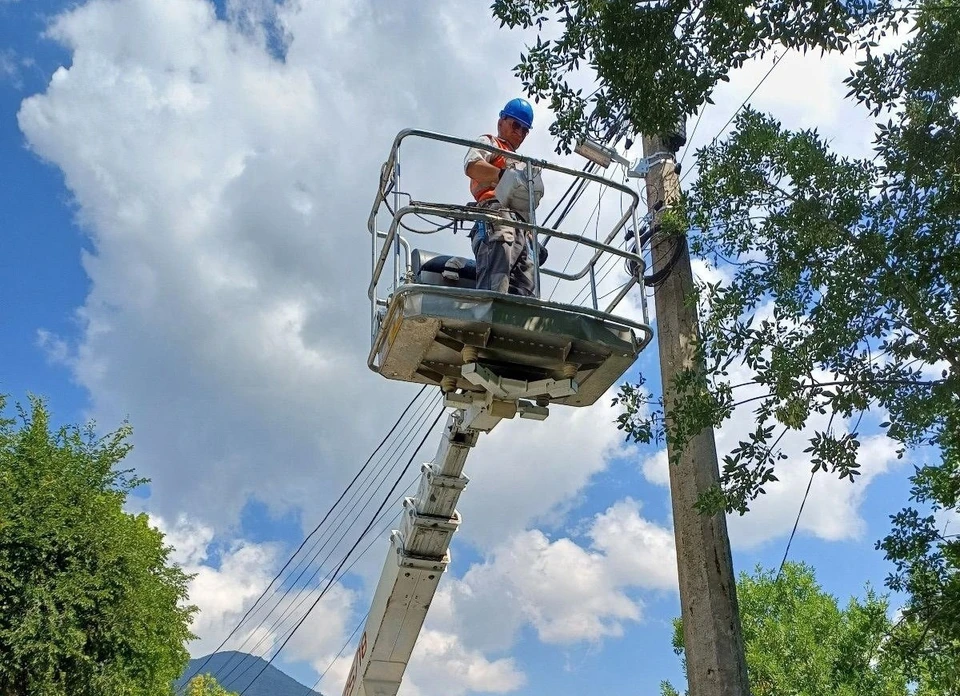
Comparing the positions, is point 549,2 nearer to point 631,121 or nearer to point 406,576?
point 631,121

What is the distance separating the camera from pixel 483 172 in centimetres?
676

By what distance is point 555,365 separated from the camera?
6.46 m

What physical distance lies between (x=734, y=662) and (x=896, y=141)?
134 inches

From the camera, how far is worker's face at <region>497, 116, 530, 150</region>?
288 inches

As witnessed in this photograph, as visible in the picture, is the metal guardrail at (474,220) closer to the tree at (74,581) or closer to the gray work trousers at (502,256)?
the gray work trousers at (502,256)

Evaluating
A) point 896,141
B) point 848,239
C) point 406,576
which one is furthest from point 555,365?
point 406,576

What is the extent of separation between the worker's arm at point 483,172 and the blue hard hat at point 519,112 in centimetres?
75

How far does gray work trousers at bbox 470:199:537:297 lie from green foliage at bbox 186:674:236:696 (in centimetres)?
2076

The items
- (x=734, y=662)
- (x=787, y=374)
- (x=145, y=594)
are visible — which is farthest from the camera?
(x=145, y=594)

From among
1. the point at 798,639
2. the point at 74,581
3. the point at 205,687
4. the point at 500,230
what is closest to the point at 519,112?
the point at 500,230

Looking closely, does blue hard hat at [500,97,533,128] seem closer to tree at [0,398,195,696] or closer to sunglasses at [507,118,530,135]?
sunglasses at [507,118,530,135]

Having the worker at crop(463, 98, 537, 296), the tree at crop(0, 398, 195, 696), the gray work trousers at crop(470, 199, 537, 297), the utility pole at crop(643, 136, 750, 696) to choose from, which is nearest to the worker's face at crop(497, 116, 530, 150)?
the worker at crop(463, 98, 537, 296)

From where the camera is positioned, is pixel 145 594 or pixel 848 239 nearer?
pixel 848 239

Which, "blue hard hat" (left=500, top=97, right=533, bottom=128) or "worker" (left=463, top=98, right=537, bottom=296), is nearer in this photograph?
"worker" (left=463, top=98, right=537, bottom=296)
